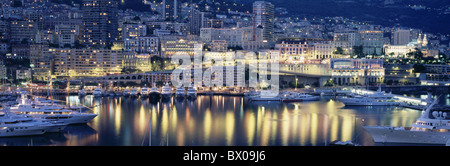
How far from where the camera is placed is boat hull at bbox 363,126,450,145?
10.3m

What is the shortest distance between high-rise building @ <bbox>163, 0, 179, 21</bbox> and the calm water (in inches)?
874

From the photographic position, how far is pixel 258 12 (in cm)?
4044

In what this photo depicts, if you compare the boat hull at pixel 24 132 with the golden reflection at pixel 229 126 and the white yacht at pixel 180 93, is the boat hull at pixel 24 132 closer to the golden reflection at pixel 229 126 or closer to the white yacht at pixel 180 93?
the golden reflection at pixel 229 126

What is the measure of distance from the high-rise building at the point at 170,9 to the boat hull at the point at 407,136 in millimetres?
32962

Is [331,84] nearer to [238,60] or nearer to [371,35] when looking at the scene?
[238,60]

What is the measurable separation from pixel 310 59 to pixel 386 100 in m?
11.8

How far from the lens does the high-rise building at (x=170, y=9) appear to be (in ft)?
141

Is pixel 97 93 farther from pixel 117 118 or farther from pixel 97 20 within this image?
pixel 97 20

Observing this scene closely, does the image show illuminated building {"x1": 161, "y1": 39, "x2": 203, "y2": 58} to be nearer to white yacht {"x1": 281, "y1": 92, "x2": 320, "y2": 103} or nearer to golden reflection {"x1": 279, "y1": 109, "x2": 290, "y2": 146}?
white yacht {"x1": 281, "y1": 92, "x2": 320, "y2": 103}

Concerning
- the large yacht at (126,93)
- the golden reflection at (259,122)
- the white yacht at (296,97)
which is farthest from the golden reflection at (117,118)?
the white yacht at (296,97)

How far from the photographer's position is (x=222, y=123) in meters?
14.4

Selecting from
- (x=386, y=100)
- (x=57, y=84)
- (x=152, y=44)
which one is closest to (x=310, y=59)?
(x=152, y=44)

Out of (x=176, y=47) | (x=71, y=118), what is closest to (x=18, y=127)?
(x=71, y=118)

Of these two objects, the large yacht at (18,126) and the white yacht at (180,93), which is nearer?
the large yacht at (18,126)
